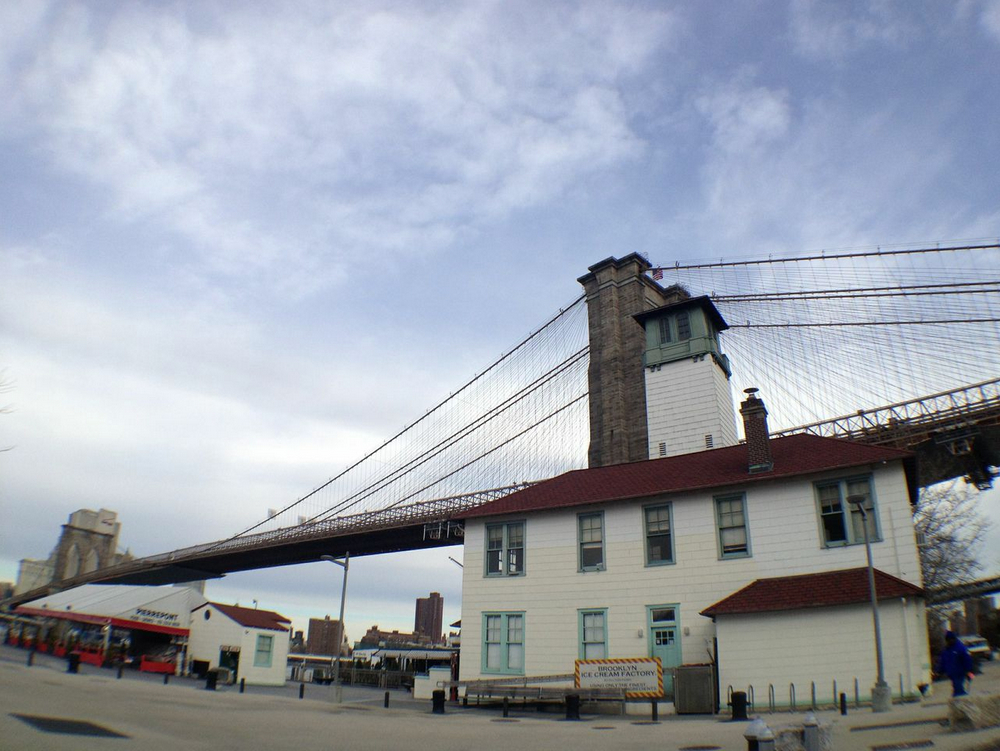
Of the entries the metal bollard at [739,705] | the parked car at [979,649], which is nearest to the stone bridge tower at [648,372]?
the parked car at [979,649]

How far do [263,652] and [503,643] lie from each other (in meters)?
17.1

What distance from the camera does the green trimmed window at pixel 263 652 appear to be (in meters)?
36.3

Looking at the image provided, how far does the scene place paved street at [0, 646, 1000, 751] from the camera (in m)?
10.6

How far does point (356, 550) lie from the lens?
63719 mm

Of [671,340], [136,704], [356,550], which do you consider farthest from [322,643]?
[136,704]

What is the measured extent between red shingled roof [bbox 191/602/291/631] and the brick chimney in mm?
29049

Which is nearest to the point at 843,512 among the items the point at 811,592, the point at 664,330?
the point at 811,592

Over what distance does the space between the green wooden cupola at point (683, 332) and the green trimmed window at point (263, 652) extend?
24.7 meters

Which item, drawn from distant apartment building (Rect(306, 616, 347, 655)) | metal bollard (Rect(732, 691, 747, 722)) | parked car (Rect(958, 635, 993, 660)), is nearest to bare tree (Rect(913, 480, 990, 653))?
parked car (Rect(958, 635, 993, 660))

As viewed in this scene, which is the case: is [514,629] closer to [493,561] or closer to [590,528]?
[493,561]

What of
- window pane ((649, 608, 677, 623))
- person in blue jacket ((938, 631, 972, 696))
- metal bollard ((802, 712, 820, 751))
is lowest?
metal bollard ((802, 712, 820, 751))

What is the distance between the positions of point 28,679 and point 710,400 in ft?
99.2

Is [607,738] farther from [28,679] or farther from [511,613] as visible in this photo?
[28,679]

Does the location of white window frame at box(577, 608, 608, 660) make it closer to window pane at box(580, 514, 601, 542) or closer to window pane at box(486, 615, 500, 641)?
window pane at box(580, 514, 601, 542)
